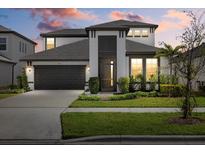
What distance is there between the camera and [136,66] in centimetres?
2528

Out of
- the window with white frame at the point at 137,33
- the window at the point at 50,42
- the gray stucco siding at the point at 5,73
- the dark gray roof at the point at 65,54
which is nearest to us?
the dark gray roof at the point at 65,54

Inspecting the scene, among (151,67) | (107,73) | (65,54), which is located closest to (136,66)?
(151,67)

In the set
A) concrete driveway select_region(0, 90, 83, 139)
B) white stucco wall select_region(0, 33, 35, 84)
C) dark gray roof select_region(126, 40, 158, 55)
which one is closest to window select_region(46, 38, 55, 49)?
white stucco wall select_region(0, 33, 35, 84)

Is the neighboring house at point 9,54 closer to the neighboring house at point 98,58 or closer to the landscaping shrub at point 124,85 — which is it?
the neighboring house at point 98,58

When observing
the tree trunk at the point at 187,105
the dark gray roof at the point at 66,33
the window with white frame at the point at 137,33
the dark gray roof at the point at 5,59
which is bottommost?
the tree trunk at the point at 187,105

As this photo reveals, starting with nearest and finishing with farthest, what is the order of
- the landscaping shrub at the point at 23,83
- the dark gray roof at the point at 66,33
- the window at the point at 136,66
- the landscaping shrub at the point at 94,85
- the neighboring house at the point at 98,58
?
the landscaping shrub at the point at 94,85, the neighboring house at the point at 98,58, the window at the point at 136,66, the landscaping shrub at the point at 23,83, the dark gray roof at the point at 66,33

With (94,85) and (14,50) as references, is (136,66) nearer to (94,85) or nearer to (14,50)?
(94,85)

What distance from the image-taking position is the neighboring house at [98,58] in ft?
76.0

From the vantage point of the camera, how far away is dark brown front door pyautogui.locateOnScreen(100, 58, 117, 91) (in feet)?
76.7

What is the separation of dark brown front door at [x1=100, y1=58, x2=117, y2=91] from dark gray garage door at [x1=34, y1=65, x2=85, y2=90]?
16.2ft

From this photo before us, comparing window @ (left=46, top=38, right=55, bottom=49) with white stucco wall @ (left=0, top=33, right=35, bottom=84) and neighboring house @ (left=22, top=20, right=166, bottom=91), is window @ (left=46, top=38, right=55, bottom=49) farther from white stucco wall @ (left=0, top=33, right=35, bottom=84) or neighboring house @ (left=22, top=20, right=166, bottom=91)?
white stucco wall @ (left=0, top=33, right=35, bottom=84)

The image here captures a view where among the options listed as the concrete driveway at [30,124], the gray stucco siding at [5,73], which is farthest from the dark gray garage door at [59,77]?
the concrete driveway at [30,124]
